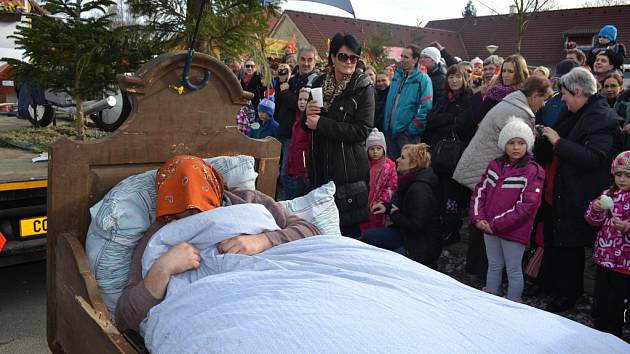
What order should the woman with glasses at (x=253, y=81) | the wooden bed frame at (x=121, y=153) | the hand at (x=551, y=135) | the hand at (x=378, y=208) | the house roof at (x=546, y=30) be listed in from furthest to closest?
the house roof at (x=546, y=30) < the woman with glasses at (x=253, y=81) < the hand at (x=378, y=208) < the hand at (x=551, y=135) < the wooden bed frame at (x=121, y=153)

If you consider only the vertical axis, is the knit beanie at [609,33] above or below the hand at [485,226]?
above

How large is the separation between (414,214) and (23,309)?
3.01 m

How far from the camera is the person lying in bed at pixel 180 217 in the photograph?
2273mm

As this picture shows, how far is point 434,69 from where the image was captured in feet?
20.8

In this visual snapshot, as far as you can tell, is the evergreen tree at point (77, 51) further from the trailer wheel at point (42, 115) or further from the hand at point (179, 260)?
the hand at point (179, 260)

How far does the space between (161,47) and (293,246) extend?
3360 millimetres

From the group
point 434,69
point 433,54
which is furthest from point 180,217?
point 433,54

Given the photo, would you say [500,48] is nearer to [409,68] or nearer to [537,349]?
[409,68]

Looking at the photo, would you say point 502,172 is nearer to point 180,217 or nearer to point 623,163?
point 623,163

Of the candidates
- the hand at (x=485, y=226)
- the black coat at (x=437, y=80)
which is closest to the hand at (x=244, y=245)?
the hand at (x=485, y=226)

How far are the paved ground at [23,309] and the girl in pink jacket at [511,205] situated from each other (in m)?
3.12

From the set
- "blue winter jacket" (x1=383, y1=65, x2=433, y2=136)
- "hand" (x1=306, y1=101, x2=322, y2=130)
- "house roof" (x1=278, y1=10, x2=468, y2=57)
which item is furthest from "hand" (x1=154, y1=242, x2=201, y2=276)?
"house roof" (x1=278, y1=10, x2=468, y2=57)

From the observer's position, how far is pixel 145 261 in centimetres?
240

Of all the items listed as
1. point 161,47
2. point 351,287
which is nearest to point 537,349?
point 351,287
